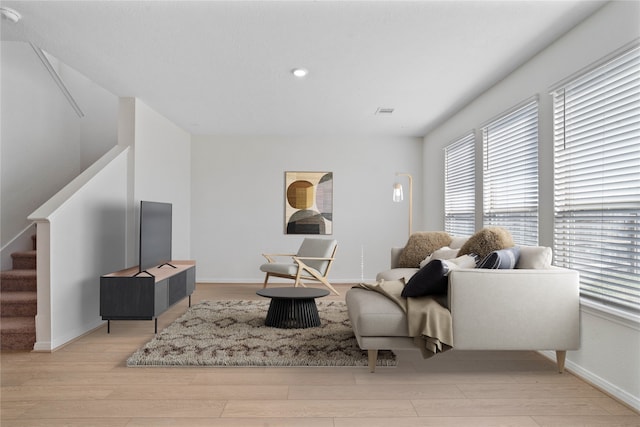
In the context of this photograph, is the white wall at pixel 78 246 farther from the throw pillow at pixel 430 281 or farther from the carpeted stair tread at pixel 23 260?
the throw pillow at pixel 430 281

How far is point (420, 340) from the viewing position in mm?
3041

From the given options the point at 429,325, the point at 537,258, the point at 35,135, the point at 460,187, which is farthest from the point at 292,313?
the point at 35,135

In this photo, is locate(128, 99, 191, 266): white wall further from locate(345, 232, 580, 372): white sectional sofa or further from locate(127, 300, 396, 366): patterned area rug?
locate(345, 232, 580, 372): white sectional sofa

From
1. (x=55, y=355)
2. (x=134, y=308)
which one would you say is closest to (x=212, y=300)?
(x=134, y=308)

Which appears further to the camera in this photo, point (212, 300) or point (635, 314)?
point (212, 300)

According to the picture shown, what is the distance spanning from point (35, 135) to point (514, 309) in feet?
17.5

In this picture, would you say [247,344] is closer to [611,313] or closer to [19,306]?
[19,306]

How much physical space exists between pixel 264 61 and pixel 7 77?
3.00 m

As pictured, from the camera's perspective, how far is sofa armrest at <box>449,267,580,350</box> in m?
3.02

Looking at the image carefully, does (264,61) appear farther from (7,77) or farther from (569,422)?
(569,422)

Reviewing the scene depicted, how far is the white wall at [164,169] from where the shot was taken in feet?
17.5

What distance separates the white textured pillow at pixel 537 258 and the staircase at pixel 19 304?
12.9 ft

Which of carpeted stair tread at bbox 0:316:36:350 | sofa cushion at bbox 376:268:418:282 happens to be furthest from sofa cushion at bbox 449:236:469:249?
carpeted stair tread at bbox 0:316:36:350

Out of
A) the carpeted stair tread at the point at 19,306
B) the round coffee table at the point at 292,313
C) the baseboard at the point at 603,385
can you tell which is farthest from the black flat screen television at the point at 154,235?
the baseboard at the point at 603,385
